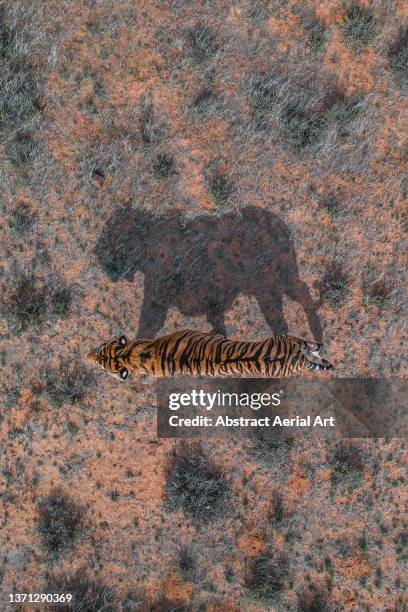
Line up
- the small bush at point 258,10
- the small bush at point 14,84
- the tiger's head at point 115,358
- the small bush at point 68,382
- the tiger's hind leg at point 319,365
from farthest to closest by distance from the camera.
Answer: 1. the small bush at point 68,382
2. the small bush at point 258,10
3. the small bush at point 14,84
4. the tiger's hind leg at point 319,365
5. the tiger's head at point 115,358

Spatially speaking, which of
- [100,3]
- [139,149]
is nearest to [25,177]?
[139,149]

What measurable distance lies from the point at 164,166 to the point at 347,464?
203 inches

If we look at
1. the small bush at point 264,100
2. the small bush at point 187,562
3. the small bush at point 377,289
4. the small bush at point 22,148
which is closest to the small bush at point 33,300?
the small bush at point 22,148

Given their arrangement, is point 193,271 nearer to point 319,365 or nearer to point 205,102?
point 319,365

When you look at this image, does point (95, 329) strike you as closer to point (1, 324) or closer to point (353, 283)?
point (1, 324)

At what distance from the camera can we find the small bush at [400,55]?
21.7 ft

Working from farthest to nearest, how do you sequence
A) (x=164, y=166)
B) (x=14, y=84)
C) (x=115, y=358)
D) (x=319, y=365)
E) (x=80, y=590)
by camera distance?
(x=80, y=590), (x=164, y=166), (x=14, y=84), (x=319, y=365), (x=115, y=358)

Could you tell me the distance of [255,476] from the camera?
6.88 meters

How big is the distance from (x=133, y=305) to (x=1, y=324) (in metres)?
2.00

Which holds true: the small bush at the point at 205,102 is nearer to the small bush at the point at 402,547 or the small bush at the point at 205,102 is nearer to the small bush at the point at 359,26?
the small bush at the point at 359,26

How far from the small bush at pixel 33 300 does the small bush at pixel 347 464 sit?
4570 mm

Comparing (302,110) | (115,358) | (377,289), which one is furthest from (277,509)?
(302,110)

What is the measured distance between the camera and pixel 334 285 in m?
6.80

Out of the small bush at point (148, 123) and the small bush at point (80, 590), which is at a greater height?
the small bush at point (148, 123)
